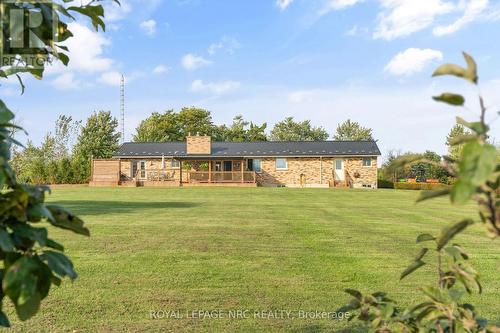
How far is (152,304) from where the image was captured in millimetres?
4410

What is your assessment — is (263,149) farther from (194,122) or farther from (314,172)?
(194,122)

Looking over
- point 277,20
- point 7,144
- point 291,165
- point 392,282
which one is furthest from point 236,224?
point 291,165

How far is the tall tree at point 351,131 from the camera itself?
70.4 metres

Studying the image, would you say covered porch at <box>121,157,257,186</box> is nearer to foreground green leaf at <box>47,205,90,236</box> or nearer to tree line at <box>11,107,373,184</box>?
tree line at <box>11,107,373,184</box>

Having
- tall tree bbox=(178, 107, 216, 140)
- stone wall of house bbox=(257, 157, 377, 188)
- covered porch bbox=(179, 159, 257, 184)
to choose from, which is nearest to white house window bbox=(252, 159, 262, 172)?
stone wall of house bbox=(257, 157, 377, 188)

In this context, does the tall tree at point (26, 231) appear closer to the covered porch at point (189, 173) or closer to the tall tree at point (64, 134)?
the covered porch at point (189, 173)

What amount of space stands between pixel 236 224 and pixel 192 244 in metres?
3.24

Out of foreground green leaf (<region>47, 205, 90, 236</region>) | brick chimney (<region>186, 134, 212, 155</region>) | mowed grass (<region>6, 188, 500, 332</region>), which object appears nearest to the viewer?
foreground green leaf (<region>47, 205, 90, 236</region>)

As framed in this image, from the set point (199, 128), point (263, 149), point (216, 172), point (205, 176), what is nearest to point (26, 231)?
point (216, 172)

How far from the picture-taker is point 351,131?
73.8m

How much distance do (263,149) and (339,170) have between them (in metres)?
7.32

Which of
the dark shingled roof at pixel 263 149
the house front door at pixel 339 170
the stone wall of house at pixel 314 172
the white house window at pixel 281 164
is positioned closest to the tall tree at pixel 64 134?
the dark shingled roof at pixel 263 149

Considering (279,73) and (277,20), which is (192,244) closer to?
(277,20)
